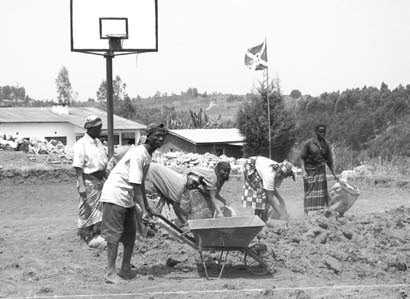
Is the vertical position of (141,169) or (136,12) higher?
(136,12)

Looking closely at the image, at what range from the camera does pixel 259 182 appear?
378 inches

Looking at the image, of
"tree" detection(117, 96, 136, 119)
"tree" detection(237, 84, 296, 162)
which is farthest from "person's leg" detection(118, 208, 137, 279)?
"tree" detection(117, 96, 136, 119)

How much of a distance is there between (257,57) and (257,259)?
1638cm

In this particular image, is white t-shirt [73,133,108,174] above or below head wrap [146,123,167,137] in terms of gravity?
below

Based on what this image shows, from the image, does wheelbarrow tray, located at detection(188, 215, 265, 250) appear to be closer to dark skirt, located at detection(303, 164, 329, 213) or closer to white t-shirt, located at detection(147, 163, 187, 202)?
white t-shirt, located at detection(147, 163, 187, 202)

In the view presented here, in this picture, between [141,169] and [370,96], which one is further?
[370,96]

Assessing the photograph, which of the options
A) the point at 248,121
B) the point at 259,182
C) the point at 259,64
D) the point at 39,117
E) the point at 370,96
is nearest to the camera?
the point at 259,182

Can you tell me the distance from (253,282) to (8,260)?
9.72 ft

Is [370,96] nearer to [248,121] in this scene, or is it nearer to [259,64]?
[248,121]

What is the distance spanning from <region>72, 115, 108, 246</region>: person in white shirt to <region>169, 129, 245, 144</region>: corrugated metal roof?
3438cm

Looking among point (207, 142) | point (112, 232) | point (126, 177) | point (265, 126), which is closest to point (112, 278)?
point (112, 232)

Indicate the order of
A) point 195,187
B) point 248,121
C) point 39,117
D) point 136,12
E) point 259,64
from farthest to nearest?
point 39,117 < point 248,121 < point 259,64 < point 136,12 < point 195,187

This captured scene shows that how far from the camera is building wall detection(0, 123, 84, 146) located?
44688mm

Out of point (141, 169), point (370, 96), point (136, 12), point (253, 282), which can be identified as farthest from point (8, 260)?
point (370, 96)
